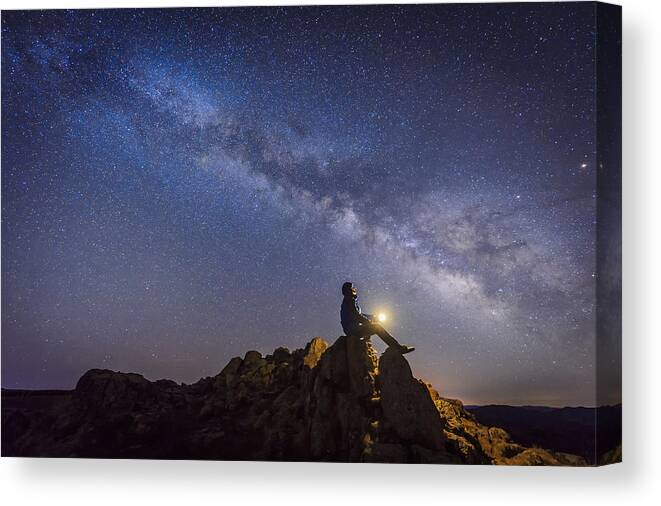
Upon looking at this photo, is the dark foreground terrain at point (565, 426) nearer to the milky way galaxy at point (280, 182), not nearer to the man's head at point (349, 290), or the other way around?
the milky way galaxy at point (280, 182)

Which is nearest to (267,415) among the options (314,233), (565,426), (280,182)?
(314,233)

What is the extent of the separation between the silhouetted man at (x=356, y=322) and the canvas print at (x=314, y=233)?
0.04 feet

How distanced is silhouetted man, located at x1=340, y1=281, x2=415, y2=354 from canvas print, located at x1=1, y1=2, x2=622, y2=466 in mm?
13

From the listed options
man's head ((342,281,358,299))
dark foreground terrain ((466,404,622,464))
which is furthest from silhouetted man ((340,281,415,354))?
dark foreground terrain ((466,404,622,464))

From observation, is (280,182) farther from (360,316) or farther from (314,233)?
(360,316)

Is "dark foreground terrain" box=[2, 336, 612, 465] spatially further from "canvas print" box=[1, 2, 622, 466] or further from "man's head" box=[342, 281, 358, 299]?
"man's head" box=[342, 281, 358, 299]

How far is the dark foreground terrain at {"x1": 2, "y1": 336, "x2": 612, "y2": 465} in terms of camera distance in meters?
4.97

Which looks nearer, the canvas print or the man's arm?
the canvas print

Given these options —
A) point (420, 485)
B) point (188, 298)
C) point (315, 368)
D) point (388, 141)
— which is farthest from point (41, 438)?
point (388, 141)

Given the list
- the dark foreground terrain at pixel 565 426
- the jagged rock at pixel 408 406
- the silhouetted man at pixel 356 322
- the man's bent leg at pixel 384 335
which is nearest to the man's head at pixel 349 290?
the silhouetted man at pixel 356 322

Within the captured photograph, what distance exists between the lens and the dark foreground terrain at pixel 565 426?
15.8ft

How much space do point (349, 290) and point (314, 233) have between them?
15.3 inches

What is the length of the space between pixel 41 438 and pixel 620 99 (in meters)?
3.78

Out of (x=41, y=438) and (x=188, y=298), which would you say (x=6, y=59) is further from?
(x=41, y=438)
